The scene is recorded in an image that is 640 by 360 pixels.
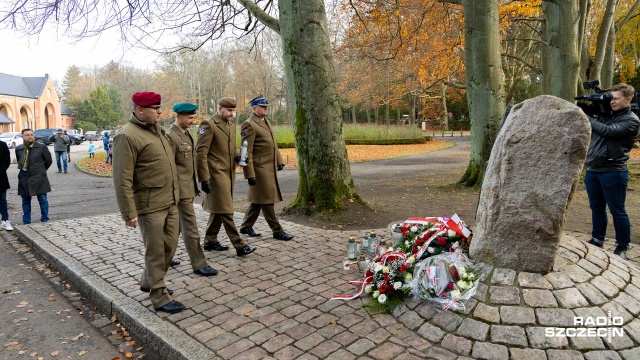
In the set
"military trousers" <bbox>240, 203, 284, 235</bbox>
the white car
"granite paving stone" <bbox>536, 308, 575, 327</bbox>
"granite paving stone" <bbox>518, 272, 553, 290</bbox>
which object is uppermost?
the white car

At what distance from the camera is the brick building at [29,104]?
62.6 m

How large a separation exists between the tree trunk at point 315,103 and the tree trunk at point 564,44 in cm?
653

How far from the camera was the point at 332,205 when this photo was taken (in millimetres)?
7809

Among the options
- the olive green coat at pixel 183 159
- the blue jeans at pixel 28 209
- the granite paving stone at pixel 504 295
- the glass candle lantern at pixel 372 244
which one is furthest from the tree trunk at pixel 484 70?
the blue jeans at pixel 28 209

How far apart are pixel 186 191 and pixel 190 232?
478mm

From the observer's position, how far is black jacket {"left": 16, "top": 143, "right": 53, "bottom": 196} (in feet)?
27.8

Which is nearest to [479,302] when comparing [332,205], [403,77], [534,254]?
[534,254]

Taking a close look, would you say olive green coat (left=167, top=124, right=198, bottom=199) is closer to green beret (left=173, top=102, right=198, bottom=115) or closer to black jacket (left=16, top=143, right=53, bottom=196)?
green beret (left=173, top=102, right=198, bottom=115)

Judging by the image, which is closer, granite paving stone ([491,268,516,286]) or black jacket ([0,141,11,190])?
granite paving stone ([491,268,516,286])

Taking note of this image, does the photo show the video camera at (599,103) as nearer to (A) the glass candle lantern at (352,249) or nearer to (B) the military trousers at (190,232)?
(A) the glass candle lantern at (352,249)

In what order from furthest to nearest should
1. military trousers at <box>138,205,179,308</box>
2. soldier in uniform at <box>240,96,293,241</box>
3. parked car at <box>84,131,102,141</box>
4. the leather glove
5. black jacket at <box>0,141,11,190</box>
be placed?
parked car at <box>84,131,102,141</box>
black jacket at <box>0,141,11,190</box>
soldier in uniform at <box>240,96,293,241</box>
the leather glove
military trousers at <box>138,205,179,308</box>

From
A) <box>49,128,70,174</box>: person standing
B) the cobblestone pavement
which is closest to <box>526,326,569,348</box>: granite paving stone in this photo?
the cobblestone pavement

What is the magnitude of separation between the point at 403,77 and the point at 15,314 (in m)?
33.8

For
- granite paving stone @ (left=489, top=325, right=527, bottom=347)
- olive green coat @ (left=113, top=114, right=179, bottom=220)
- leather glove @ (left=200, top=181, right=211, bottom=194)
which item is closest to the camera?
granite paving stone @ (left=489, top=325, right=527, bottom=347)
